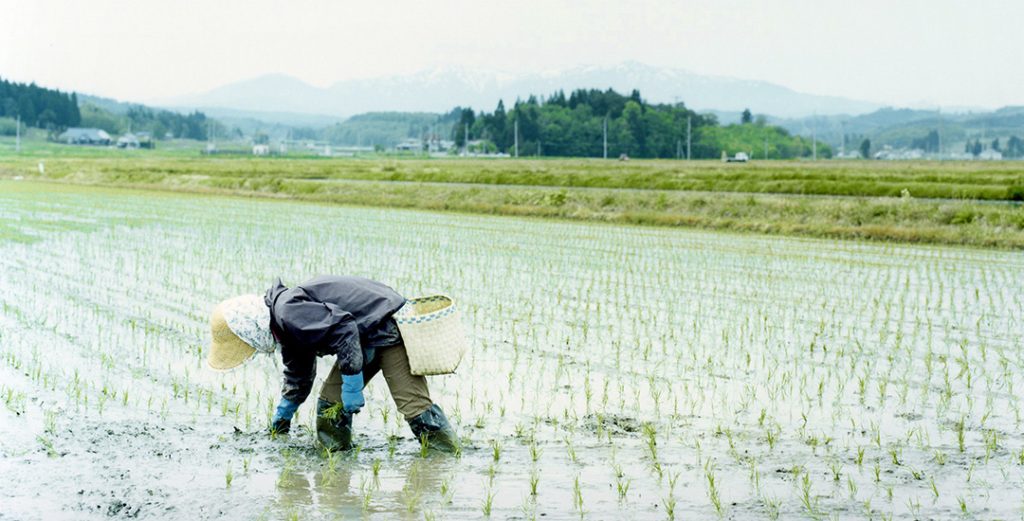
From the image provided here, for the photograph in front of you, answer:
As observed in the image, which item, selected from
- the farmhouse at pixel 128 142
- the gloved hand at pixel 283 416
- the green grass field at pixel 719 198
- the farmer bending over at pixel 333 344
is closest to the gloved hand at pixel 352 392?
the farmer bending over at pixel 333 344

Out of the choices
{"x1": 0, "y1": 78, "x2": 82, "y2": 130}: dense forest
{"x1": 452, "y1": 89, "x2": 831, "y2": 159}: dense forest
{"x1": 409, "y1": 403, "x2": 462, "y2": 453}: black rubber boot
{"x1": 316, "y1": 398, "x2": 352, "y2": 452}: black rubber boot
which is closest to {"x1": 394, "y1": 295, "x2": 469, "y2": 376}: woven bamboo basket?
{"x1": 409, "y1": 403, "x2": 462, "y2": 453}: black rubber boot

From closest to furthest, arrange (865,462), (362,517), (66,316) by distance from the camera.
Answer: (362,517), (865,462), (66,316)

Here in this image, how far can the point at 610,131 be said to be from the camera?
86938 millimetres

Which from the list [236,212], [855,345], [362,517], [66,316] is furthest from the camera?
[236,212]

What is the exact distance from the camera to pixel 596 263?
1219 cm

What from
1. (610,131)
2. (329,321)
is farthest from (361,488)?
(610,131)

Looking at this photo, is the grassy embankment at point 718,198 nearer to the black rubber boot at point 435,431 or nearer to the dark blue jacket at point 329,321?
the black rubber boot at point 435,431

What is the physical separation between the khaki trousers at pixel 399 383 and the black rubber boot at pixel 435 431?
0.13ft

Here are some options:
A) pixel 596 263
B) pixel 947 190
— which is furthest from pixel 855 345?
Answer: pixel 947 190

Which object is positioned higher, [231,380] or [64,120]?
[64,120]

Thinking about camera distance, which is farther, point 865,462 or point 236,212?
point 236,212

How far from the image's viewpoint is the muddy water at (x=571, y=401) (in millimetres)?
4094

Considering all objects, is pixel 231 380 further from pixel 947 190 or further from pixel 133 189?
pixel 133 189

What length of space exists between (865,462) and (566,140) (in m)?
81.8
